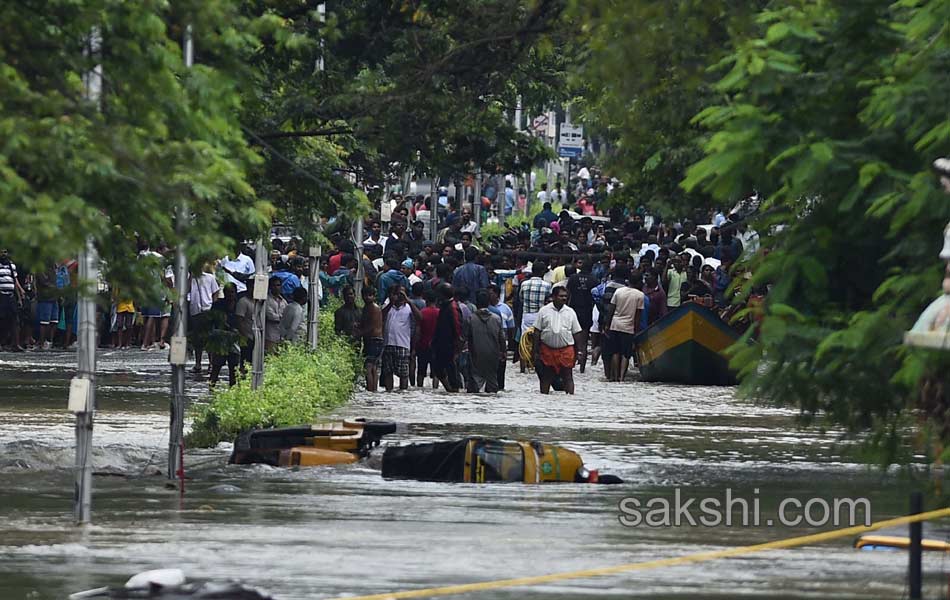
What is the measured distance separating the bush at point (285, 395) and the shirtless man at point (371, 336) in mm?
227

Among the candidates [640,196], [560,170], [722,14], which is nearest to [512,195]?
[560,170]

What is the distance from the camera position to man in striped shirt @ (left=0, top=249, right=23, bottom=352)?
1305 inches

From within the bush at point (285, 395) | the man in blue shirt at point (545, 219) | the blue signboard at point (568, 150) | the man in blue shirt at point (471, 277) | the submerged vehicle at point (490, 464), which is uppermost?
the blue signboard at point (568, 150)

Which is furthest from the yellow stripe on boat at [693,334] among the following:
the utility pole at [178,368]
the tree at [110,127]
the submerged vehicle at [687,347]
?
the tree at [110,127]

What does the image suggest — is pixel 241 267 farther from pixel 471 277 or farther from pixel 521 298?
pixel 521 298

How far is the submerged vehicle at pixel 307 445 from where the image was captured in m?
19.7

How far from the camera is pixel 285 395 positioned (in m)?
22.4

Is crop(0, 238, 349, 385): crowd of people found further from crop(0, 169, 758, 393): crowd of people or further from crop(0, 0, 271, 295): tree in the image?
crop(0, 0, 271, 295): tree

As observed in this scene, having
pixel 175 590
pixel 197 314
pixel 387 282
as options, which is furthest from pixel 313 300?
pixel 175 590

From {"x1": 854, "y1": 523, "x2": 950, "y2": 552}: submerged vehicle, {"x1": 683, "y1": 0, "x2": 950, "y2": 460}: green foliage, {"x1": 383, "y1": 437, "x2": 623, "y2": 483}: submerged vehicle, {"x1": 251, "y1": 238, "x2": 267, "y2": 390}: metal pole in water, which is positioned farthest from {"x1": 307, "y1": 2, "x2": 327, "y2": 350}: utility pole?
{"x1": 683, "y1": 0, "x2": 950, "y2": 460}: green foliage

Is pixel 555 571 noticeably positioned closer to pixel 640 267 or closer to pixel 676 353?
pixel 676 353

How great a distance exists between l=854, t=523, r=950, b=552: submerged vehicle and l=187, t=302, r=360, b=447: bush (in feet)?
27.6

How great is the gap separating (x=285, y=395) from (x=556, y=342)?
688 centimetres

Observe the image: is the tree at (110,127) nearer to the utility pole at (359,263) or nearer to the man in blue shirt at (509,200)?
the utility pole at (359,263)
